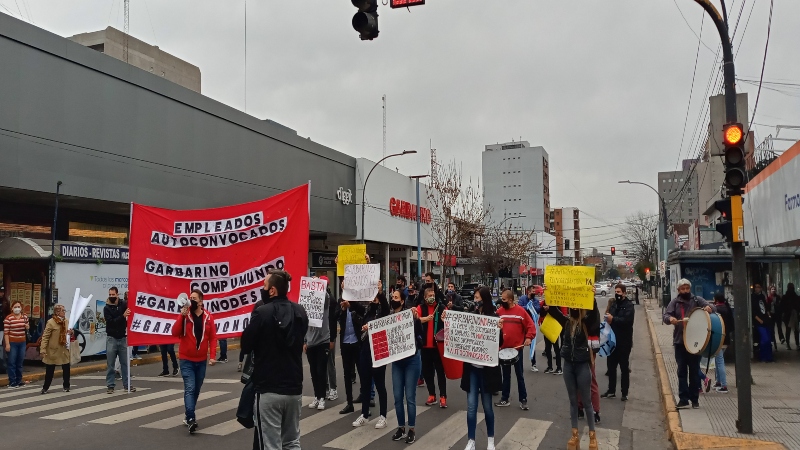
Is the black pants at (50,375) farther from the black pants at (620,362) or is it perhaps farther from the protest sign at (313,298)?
the black pants at (620,362)

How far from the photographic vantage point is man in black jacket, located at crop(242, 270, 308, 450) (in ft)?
17.7

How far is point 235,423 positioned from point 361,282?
2.57 meters

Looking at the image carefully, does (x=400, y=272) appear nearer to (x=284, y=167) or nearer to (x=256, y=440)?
(x=284, y=167)

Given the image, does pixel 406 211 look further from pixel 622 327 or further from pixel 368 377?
pixel 368 377

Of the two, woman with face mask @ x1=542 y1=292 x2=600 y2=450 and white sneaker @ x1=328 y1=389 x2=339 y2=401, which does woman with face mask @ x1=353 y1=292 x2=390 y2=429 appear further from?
woman with face mask @ x1=542 y1=292 x2=600 y2=450

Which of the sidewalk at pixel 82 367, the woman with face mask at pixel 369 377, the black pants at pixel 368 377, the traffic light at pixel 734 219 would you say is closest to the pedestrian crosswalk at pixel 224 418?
the woman with face mask at pixel 369 377

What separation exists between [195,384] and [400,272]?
34.5 meters

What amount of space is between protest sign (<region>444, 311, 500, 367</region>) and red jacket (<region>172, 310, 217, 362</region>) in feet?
9.92

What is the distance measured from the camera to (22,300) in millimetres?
17094

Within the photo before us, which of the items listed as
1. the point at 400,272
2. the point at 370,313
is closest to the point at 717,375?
the point at 370,313

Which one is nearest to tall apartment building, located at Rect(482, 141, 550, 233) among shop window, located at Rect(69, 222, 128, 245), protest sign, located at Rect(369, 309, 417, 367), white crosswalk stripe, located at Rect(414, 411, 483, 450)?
shop window, located at Rect(69, 222, 128, 245)

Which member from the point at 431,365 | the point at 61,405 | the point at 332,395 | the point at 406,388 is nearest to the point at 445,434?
the point at 406,388

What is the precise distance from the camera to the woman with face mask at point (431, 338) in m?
8.85

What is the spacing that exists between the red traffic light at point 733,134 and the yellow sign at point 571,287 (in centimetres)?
237
